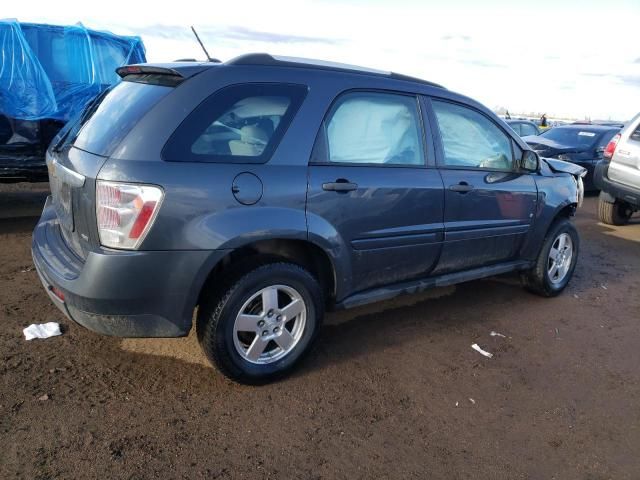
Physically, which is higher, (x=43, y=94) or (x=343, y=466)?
(x=43, y=94)

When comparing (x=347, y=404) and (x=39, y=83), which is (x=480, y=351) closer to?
(x=347, y=404)

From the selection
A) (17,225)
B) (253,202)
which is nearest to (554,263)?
(253,202)

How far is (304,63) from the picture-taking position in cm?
327

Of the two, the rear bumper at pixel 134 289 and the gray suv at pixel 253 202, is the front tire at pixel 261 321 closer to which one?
the gray suv at pixel 253 202

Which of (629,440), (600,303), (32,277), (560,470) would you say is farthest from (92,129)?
(600,303)

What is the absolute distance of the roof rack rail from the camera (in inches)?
119

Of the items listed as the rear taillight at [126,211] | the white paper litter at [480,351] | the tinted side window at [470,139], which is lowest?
the white paper litter at [480,351]

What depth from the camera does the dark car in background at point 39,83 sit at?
5871 millimetres

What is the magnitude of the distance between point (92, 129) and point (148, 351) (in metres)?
1.43

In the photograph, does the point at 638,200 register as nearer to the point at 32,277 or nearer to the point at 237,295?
the point at 237,295

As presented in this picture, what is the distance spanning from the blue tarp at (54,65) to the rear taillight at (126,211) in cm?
410

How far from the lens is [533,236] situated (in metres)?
4.67

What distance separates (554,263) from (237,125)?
346cm

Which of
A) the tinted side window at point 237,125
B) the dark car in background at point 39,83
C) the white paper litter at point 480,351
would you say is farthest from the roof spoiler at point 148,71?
the dark car in background at point 39,83
